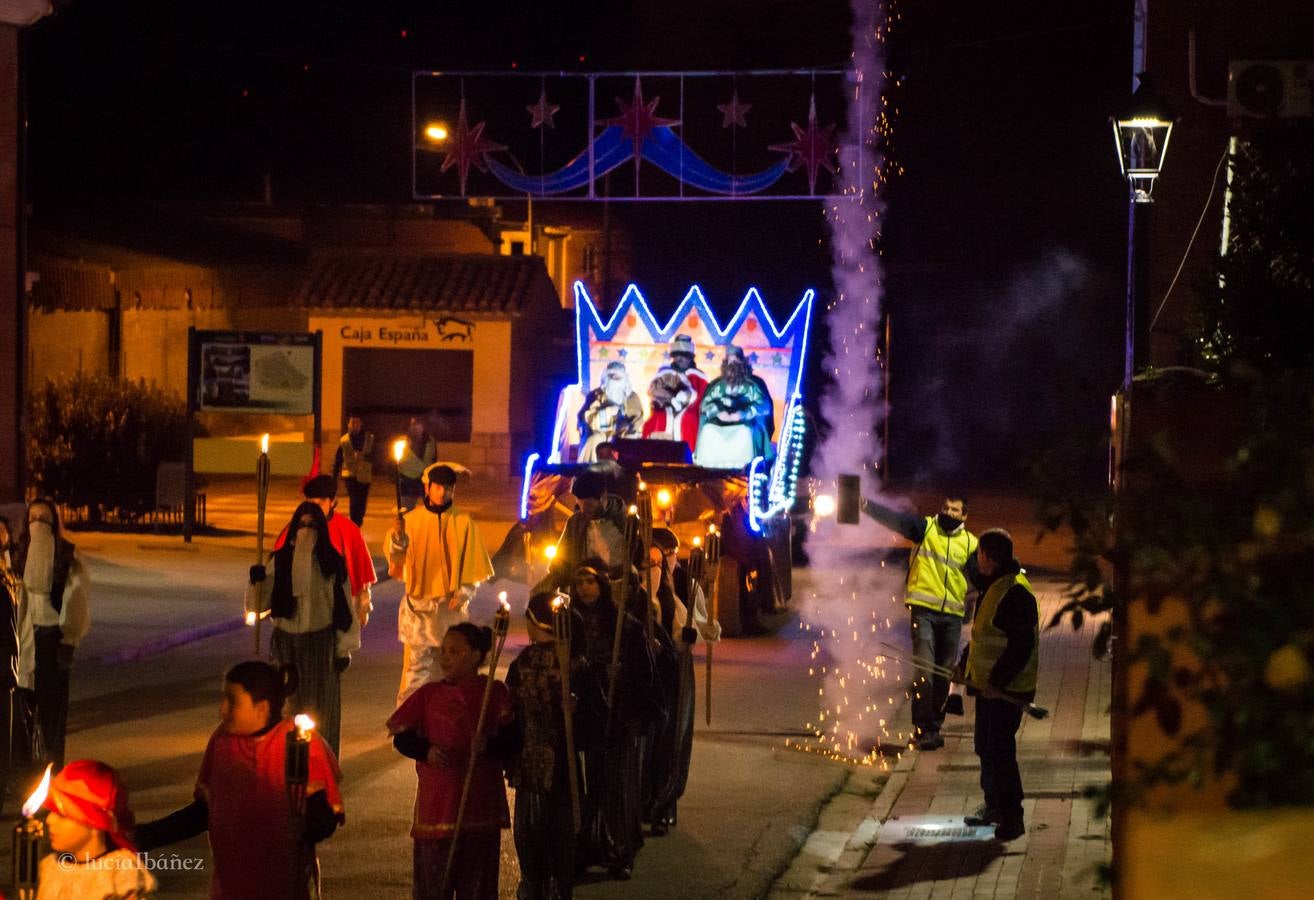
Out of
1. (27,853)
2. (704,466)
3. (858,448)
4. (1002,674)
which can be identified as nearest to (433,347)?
(858,448)

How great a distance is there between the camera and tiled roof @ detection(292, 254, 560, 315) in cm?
3775

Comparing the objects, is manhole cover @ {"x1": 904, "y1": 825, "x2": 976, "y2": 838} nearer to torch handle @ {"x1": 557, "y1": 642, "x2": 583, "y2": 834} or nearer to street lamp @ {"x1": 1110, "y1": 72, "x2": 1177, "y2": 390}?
torch handle @ {"x1": 557, "y1": 642, "x2": 583, "y2": 834}

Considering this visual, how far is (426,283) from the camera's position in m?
38.5

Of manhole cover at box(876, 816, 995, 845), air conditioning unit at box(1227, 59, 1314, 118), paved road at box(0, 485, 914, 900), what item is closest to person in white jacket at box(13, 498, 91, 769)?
paved road at box(0, 485, 914, 900)

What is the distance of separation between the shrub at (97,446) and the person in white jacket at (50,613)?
16.3 meters

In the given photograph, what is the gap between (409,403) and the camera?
39.1 meters

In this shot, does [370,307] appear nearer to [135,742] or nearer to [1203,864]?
[135,742]

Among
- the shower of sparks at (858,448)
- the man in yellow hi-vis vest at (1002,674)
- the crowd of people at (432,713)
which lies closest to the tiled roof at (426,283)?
the shower of sparks at (858,448)

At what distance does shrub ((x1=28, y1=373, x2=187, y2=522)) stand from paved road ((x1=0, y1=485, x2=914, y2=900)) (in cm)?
611

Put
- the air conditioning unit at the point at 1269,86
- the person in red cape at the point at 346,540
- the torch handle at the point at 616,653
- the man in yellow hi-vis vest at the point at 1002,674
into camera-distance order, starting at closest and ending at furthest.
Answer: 1. the torch handle at the point at 616,653
2. the man in yellow hi-vis vest at the point at 1002,674
3. the person in red cape at the point at 346,540
4. the air conditioning unit at the point at 1269,86

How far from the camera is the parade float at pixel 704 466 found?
17.1 m

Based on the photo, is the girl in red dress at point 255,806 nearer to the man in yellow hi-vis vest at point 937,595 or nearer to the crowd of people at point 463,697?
the crowd of people at point 463,697

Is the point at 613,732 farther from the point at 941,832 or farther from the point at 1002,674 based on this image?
the point at 941,832

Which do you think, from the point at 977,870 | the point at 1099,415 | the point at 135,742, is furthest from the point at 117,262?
the point at 977,870
